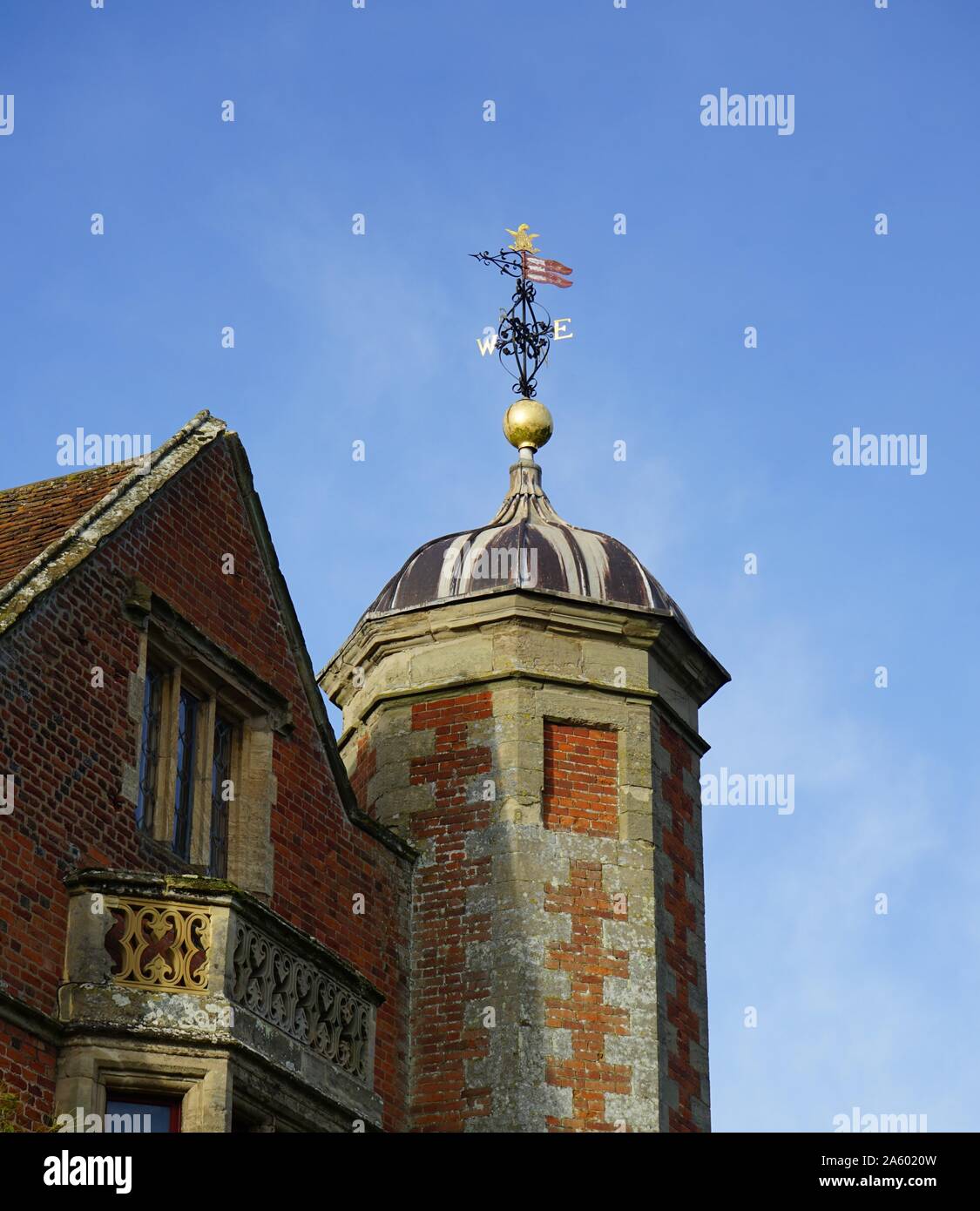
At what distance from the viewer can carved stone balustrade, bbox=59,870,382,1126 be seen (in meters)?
12.6

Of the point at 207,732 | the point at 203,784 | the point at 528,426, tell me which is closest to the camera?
the point at 203,784

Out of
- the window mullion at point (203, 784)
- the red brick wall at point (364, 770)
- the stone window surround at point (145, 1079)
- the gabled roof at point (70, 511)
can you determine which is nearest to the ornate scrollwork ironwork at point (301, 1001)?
the stone window surround at point (145, 1079)

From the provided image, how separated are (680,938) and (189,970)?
185 inches

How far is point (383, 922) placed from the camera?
16.0 m

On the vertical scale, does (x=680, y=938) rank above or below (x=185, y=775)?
below

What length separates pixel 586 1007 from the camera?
15617mm

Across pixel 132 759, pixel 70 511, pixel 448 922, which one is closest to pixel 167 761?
pixel 132 759

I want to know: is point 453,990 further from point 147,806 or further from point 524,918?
point 147,806

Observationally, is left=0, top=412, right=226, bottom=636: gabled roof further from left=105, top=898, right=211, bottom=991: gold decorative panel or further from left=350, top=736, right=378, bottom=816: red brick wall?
left=350, top=736, right=378, bottom=816: red brick wall

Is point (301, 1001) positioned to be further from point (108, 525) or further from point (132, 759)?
point (108, 525)

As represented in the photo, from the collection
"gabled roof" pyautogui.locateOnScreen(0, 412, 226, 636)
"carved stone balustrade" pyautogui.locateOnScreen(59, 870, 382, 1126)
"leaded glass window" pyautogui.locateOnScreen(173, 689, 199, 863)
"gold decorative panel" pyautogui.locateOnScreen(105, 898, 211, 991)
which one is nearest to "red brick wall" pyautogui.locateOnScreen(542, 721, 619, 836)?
"leaded glass window" pyautogui.locateOnScreen(173, 689, 199, 863)

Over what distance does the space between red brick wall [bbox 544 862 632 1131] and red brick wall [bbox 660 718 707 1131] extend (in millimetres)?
493
